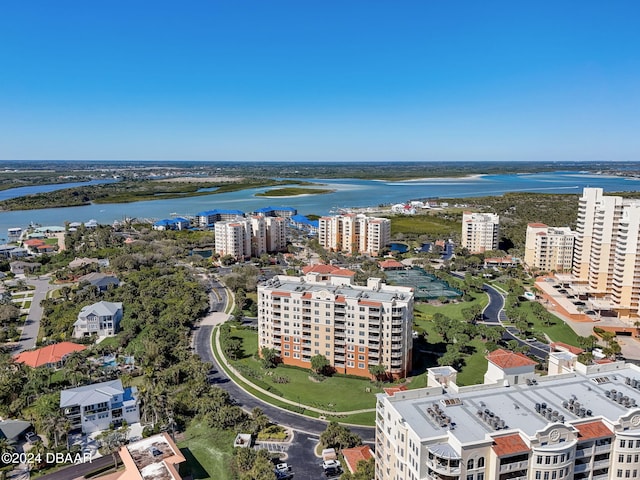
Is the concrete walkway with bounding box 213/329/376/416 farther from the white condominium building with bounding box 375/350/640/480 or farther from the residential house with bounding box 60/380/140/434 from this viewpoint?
the white condominium building with bounding box 375/350/640/480

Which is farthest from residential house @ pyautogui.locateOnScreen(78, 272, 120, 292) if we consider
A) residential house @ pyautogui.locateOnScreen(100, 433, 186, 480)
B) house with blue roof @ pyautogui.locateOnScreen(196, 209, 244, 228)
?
house with blue roof @ pyautogui.locateOnScreen(196, 209, 244, 228)

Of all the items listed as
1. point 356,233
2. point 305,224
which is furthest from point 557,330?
point 305,224

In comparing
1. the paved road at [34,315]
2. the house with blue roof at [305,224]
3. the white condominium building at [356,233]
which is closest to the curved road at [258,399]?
the paved road at [34,315]

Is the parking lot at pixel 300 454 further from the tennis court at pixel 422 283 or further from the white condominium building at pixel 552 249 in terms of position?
the white condominium building at pixel 552 249

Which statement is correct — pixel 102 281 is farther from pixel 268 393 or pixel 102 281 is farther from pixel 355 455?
pixel 355 455

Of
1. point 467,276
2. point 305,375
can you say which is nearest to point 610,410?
point 305,375
